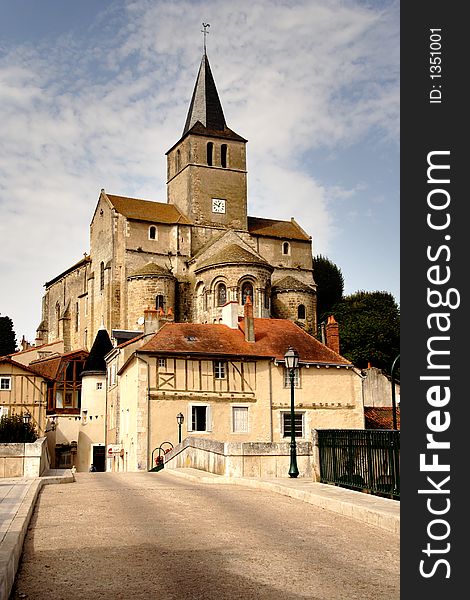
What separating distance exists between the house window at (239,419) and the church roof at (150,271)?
878 inches

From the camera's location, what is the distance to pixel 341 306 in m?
59.9

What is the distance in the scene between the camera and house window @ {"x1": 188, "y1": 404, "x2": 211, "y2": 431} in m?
30.4

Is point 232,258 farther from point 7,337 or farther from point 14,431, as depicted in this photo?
point 7,337

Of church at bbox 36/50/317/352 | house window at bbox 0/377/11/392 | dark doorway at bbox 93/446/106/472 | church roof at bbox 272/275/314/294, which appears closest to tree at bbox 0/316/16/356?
church at bbox 36/50/317/352

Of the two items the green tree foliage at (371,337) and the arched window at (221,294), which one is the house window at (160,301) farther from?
the green tree foliage at (371,337)

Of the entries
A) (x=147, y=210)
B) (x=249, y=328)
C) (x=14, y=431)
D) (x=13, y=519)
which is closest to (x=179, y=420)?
(x=249, y=328)

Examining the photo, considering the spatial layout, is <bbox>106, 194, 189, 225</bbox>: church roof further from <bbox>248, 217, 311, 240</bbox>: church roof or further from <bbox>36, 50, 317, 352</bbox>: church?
<bbox>248, 217, 311, 240</bbox>: church roof

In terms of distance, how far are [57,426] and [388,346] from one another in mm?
22516

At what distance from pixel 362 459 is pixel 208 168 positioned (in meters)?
48.1

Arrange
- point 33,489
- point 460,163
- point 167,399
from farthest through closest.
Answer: point 167,399
point 33,489
point 460,163

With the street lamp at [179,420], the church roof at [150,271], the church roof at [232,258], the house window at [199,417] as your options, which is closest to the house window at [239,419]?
the house window at [199,417]

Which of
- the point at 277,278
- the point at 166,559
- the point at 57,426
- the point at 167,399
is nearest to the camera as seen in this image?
the point at 166,559

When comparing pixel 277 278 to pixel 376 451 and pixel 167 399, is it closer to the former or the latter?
pixel 167 399

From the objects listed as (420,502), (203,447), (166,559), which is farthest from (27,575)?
(203,447)
